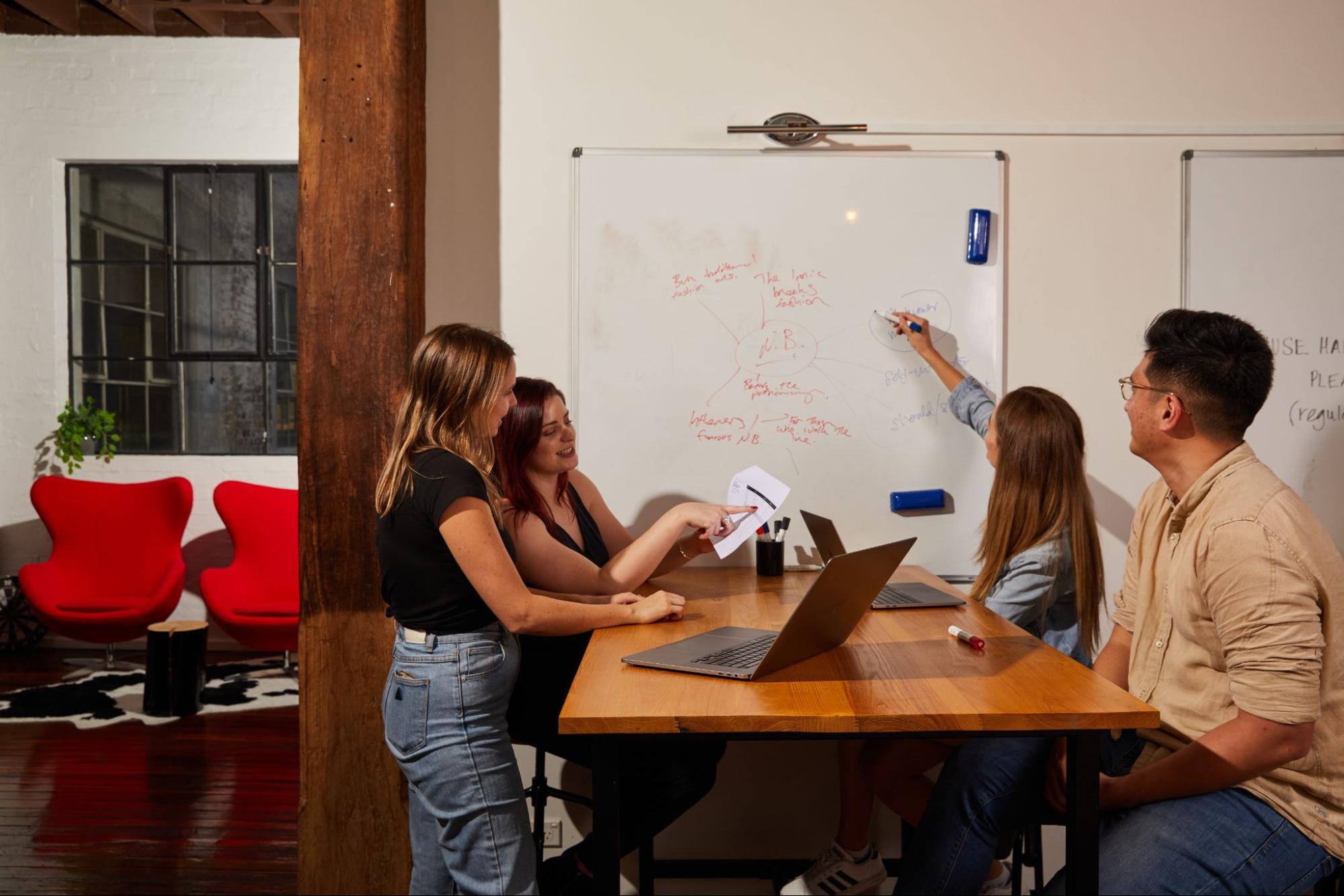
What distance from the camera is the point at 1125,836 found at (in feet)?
5.39

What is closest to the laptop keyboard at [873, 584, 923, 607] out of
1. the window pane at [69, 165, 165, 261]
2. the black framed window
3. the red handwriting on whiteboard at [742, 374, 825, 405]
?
the red handwriting on whiteboard at [742, 374, 825, 405]

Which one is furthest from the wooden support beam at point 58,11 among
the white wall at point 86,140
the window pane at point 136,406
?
the window pane at point 136,406

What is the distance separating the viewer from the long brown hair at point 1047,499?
2215 millimetres

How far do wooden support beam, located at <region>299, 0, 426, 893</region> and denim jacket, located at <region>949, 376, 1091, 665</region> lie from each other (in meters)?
1.53

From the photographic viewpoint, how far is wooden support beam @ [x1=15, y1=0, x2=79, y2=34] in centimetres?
521

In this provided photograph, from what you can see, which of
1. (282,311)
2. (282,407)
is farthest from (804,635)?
(282,311)

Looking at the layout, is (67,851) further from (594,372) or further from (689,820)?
(594,372)

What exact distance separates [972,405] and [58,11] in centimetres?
555

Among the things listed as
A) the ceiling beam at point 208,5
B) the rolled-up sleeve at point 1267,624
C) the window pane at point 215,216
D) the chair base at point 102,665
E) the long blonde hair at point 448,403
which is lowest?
the chair base at point 102,665

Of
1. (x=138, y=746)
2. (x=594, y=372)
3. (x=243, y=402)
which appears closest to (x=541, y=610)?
(x=594, y=372)

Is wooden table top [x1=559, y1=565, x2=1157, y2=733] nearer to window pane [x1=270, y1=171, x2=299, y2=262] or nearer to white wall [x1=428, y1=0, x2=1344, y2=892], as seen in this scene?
white wall [x1=428, y1=0, x2=1344, y2=892]

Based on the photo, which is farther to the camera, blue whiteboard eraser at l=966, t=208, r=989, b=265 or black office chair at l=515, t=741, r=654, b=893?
blue whiteboard eraser at l=966, t=208, r=989, b=265

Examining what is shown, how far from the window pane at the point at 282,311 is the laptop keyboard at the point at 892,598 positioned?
4.48m

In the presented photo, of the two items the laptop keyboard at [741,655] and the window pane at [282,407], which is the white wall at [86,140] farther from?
the laptop keyboard at [741,655]
